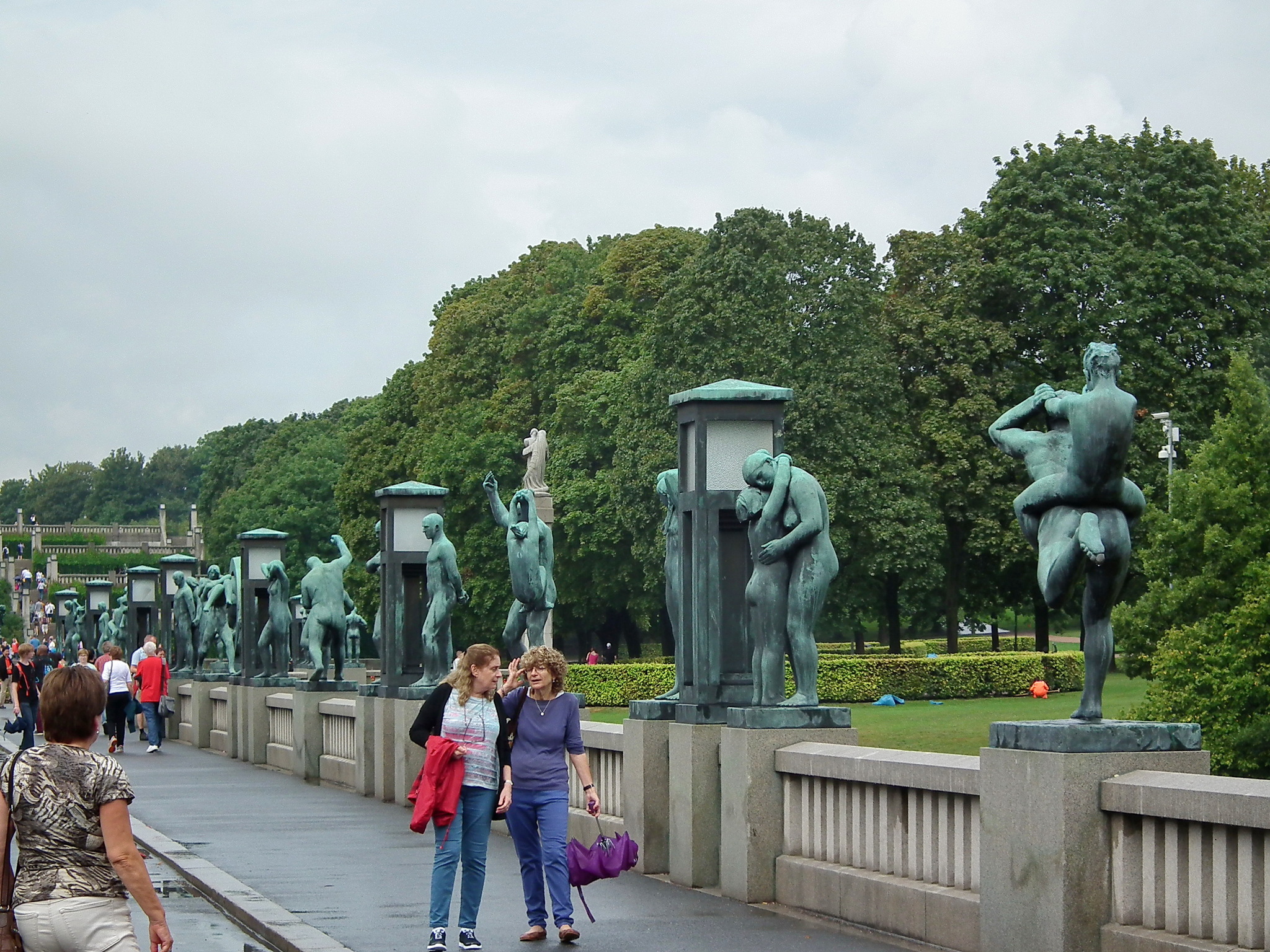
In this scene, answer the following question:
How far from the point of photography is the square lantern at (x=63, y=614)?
206 ft

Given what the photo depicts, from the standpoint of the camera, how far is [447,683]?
10.1 meters

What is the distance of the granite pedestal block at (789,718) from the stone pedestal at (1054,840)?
3.12m

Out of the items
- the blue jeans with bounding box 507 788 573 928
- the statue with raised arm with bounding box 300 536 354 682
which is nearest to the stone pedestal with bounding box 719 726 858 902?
the blue jeans with bounding box 507 788 573 928

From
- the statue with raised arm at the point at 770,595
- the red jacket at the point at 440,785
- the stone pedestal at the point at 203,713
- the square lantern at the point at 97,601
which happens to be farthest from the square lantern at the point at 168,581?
the red jacket at the point at 440,785

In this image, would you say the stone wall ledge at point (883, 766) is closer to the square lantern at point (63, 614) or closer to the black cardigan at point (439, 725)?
the black cardigan at point (439, 725)

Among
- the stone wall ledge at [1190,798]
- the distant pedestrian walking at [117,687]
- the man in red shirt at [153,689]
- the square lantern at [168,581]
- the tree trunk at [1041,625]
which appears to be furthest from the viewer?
the tree trunk at [1041,625]

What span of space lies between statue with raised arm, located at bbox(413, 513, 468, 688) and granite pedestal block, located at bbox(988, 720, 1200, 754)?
11789 mm

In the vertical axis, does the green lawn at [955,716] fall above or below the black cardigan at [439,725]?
below

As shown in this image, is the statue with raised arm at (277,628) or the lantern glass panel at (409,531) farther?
the statue with raised arm at (277,628)

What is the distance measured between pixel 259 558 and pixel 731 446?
18.1m

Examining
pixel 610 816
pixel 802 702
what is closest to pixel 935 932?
pixel 802 702

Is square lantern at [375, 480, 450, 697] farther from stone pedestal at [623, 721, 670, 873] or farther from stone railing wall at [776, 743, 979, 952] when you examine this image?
stone railing wall at [776, 743, 979, 952]

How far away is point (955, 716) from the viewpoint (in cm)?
3631

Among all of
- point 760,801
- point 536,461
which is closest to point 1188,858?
point 760,801
